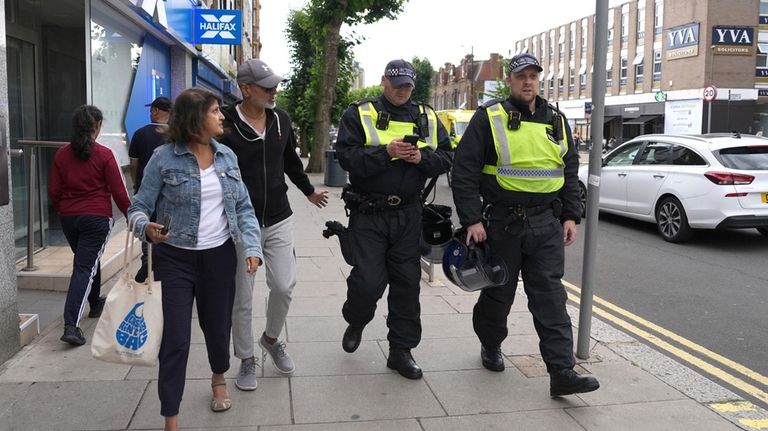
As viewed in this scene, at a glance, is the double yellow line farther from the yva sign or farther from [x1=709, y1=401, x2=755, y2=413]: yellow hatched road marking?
the yva sign

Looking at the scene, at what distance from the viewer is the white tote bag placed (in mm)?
2988

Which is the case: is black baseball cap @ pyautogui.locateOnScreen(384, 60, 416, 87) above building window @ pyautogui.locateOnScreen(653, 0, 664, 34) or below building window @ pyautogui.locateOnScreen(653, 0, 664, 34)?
below

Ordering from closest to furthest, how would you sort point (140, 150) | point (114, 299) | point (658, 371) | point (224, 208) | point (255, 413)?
1. point (114, 299)
2. point (224, 208)
3. point (255, 413)
4. point (658, 371)
5. point (140, 150)

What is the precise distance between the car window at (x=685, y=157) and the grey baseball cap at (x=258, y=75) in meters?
7.69

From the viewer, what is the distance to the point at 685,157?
9852mm

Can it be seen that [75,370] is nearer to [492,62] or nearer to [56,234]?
[56,234]

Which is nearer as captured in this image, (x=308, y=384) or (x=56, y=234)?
(x=308, y=384)

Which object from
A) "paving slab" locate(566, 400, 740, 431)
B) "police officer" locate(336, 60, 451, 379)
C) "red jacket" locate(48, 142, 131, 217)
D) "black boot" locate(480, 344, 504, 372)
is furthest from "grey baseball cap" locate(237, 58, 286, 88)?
"paving slab" locate(566, 400, 740, 431)

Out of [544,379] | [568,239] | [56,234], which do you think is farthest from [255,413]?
[56,234]

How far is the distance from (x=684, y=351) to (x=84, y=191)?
468 centimetres

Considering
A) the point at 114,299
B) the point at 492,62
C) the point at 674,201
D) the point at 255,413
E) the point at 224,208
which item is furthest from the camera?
the point at 492,62

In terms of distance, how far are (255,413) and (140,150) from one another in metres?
2.69

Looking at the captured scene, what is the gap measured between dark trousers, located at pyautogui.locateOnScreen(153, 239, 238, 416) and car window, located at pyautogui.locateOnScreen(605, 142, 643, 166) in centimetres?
924

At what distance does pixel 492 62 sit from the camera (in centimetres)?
8369
